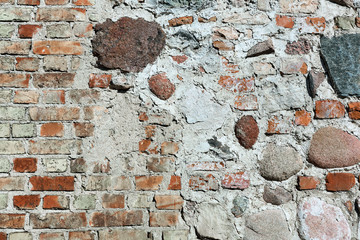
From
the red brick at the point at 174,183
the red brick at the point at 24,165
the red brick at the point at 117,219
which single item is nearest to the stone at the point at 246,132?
the red brick at the point at 174,183

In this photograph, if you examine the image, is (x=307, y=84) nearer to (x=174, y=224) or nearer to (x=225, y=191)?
(x=225, y=191)

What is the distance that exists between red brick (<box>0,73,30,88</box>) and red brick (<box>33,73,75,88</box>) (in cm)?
4

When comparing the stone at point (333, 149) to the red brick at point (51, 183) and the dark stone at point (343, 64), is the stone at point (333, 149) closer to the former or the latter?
the dark stone at point (343, 64)

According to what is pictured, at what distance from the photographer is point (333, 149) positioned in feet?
5.34

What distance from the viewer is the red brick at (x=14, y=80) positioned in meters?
1.58

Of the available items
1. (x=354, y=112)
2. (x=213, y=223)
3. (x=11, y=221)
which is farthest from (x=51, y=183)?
(x=354, y=112)

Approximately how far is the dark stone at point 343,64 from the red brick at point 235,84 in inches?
15.7

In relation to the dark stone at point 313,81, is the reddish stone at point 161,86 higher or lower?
lower

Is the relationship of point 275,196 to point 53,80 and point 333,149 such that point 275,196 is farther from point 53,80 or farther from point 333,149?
point 53,80

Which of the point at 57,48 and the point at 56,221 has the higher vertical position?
the point at 57,48

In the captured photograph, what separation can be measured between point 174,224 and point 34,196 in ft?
2.09

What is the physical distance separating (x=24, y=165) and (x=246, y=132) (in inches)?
40.4

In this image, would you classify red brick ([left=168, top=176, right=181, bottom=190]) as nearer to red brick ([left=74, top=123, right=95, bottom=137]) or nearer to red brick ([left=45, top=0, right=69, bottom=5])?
red brick ([left=74, top=123, right=95, bottom=137])

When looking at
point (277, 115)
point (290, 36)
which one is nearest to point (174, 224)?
point (277, 115)
